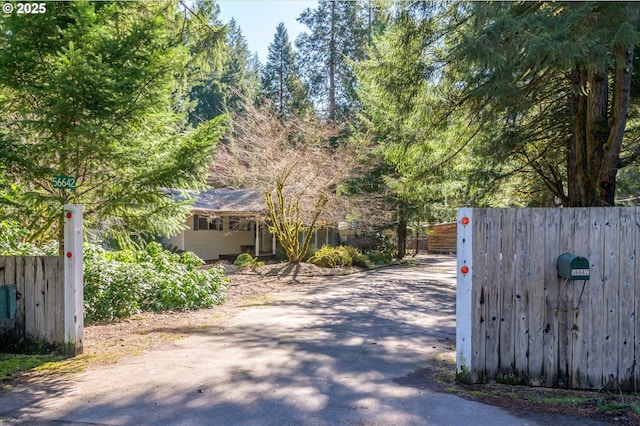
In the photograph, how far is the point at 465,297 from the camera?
4840 mm


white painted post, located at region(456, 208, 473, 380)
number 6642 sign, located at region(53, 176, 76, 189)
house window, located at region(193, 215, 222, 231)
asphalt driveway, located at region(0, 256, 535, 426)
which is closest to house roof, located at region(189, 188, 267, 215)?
house window, located at region(193, 215, 222, 231)

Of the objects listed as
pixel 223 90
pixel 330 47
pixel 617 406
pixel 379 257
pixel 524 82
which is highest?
pixel 330 47

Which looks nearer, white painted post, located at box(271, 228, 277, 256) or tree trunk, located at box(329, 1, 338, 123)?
white painted post, located at box(271, 228, 277, 256)

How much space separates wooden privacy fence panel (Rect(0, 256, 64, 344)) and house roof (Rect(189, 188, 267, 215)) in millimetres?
12950

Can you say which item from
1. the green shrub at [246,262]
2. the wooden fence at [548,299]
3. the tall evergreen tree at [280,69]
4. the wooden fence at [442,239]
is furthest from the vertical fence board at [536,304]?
the wooden fence at [442,239]

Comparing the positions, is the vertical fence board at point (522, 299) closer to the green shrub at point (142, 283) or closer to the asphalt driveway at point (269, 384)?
the asphalt driveway at point (269, 384)

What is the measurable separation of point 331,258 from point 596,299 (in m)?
14.2

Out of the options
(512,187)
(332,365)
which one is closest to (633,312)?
(332,365)

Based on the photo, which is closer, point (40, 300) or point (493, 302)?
point (493, 302)

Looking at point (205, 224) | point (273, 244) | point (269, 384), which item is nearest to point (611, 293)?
point (269, 384)

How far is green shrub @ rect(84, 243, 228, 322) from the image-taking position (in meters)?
7.86

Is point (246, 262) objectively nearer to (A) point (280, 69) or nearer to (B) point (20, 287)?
(B) point (20, 287)

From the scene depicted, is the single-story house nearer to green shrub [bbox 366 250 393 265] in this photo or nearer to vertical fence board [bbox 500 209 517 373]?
green shrub [bbox 366 250 393 265]

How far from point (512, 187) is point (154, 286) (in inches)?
433
